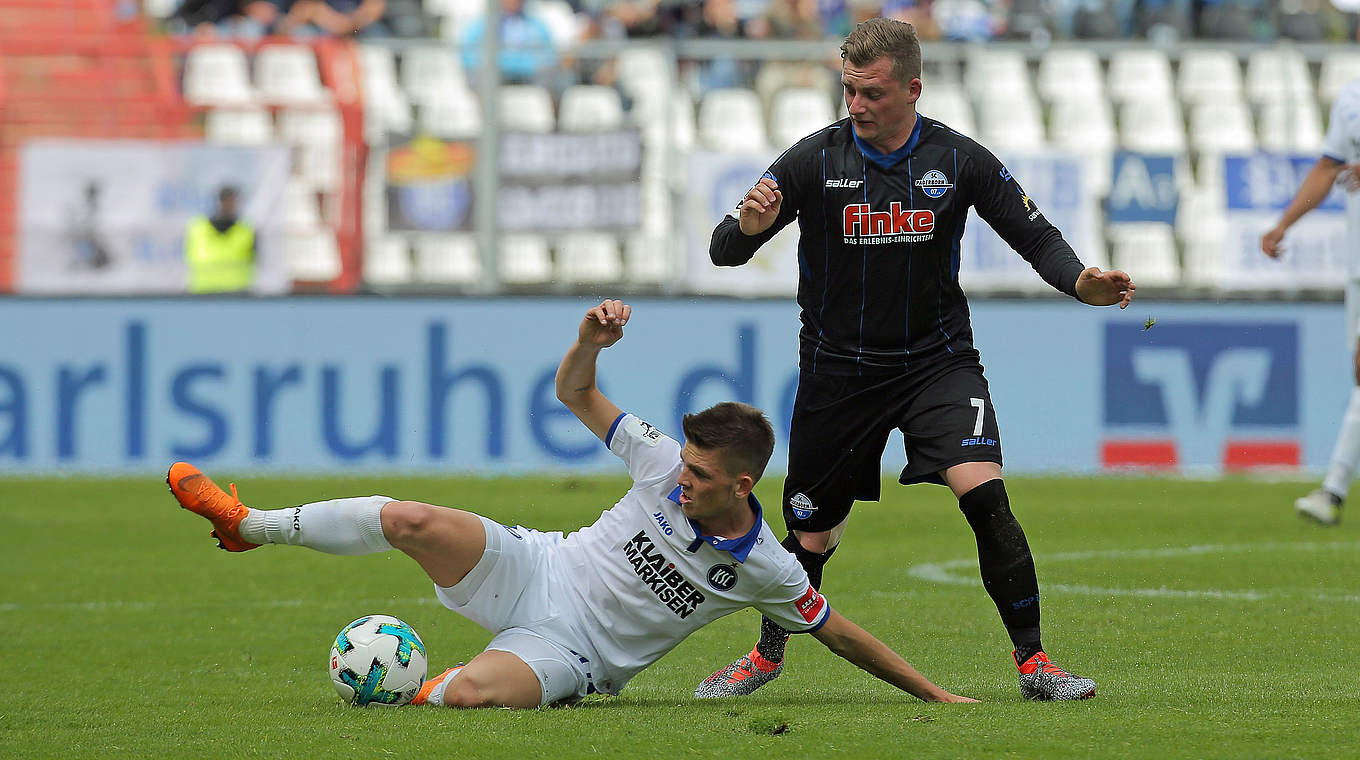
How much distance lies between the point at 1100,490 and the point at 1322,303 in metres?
2.99

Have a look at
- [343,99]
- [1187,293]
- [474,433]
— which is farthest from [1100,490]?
[343,99]

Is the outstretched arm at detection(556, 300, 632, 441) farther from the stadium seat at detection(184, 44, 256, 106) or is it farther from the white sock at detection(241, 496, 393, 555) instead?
the stadium seat at detection(184, 44, 256, 106)

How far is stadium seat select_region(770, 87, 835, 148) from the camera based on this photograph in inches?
637

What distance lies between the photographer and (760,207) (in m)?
5.50

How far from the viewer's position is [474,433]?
46.1 ft

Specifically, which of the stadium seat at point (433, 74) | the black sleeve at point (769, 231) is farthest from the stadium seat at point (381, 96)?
the black sleeve at point (769, 231)

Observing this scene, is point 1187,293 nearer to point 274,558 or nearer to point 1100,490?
point 1100,490

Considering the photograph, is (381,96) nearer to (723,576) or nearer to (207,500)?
(207,500)

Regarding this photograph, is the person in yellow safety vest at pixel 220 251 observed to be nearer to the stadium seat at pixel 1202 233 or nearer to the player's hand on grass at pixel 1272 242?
the stadium seat at pixel 1202 233

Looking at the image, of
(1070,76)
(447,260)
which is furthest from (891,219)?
(1070,76)

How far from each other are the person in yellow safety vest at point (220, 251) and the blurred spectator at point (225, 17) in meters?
3.49

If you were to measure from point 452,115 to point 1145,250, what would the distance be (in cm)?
593

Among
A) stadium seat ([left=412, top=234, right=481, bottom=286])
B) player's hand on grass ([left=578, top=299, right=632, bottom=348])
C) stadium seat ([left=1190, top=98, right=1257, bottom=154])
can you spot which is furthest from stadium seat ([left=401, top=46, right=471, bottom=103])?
player's hand on grass ([left=578, top=299, right=632, bottom=348])

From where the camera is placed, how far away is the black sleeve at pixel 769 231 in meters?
5.79
